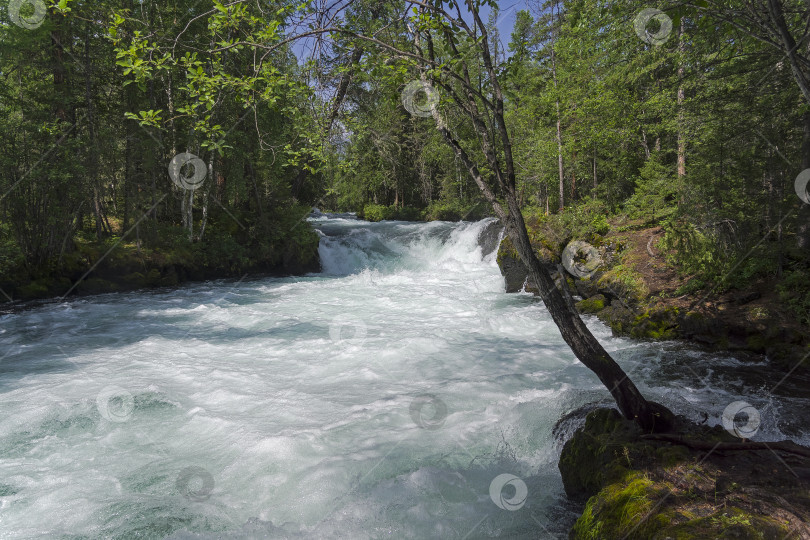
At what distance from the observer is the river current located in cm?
341

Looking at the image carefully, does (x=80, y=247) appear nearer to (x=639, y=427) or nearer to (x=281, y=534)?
(x=281, y=534)

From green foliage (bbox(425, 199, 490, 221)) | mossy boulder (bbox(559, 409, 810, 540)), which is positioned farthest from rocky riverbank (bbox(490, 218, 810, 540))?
green foliage (bbox(425, 199, 490, 221))

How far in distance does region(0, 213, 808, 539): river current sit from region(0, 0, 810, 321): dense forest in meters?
2.83

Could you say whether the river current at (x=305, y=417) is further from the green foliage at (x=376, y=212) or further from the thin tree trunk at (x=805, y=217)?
the green foliage at (x=376, y=212)

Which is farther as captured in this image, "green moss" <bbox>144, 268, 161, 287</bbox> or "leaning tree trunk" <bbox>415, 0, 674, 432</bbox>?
"green moss" <bbox>144, 268, 161, 287</bbox>

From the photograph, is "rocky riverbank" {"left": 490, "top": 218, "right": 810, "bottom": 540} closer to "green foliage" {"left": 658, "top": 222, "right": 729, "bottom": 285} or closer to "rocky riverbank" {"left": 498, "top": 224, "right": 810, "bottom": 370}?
"rocky riverbank" {"left": 498, "top": 224, "right": 810, "bottom": 370}

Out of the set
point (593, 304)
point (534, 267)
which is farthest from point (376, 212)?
point (534, 267)

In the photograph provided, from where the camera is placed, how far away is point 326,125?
3783 mm

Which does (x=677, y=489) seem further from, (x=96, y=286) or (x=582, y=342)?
(x=96, y=286)

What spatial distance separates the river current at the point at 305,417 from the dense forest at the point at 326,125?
2826 millimetres

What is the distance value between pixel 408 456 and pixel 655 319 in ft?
20.5

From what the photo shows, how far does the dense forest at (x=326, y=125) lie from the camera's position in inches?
137

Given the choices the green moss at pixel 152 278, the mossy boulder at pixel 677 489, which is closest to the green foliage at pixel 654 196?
the mossy boulder at pixel 677 489

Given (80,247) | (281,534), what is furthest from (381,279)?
(281,534)
